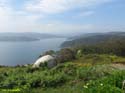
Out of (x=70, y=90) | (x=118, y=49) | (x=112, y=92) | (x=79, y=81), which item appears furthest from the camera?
(x=118, y=49)

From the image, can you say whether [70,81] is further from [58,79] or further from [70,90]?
[70,90]

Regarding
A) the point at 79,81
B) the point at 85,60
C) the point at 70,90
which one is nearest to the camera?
the point at 70,90

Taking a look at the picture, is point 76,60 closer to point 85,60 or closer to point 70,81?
point 85,60

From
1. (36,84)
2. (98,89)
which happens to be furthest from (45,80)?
(98,89)

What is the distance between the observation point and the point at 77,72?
18094 millimetres

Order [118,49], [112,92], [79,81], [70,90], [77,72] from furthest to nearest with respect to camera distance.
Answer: [118,49] → [77,72] → [79,81] → [70,90] → [112,92]

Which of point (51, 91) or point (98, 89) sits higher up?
point (98, 89)

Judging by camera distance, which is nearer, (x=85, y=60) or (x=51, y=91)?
(x=51, y=91)

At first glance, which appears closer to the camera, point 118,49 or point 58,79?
point 58,79

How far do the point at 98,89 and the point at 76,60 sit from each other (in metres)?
19.2

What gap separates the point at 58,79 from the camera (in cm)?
1705

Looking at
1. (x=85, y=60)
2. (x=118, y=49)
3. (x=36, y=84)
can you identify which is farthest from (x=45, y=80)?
(x=118, y=49)

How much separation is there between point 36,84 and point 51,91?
5.46 ft

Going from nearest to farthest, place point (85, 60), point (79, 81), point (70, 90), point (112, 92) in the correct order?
point (112, 92), point (70, 90), point (79, 81), point (85, 60)
